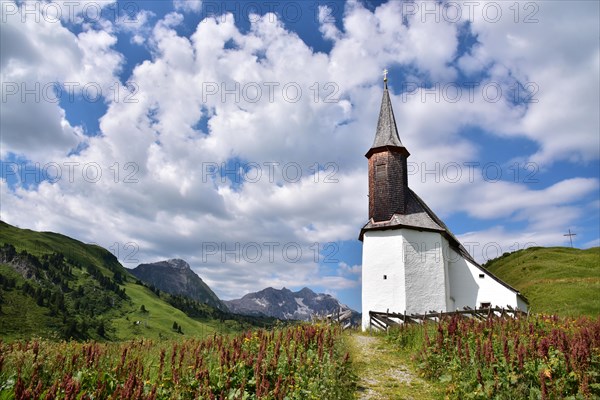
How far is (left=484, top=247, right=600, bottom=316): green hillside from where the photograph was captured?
3650 cm

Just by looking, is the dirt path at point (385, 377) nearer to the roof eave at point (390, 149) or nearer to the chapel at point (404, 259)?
the chapel at point (404, 259)

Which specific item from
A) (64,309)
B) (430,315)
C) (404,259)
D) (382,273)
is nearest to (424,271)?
(404,259)

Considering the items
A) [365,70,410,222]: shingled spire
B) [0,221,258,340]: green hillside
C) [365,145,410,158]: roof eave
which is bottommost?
[0,221,258,340]: green hillside

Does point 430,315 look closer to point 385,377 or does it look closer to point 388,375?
point 388,375

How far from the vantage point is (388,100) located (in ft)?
112

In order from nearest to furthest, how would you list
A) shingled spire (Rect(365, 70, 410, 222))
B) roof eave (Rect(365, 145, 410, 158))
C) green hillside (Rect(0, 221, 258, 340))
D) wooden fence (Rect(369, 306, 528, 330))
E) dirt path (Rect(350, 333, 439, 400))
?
1. dirt path (Rect(350, 333, 439, 400))
2. wooden fence (Rect(369, 306, 528, 330))
3. shingled spire (Rect(365, 70, 410, 222))
4. roof eave (Rect(365, 145, 410, 158))
5. green hillside (Rect(0, 221, 258, 340))

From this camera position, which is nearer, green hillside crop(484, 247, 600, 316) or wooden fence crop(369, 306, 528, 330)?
wooden fence crop(369, 306, 528, 330)

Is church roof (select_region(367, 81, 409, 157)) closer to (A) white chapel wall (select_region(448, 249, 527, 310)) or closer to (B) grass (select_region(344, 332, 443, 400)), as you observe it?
(A) white chapel wall (select_region(448, 249, 527, 310))

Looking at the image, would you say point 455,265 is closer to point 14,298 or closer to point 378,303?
point 378,303

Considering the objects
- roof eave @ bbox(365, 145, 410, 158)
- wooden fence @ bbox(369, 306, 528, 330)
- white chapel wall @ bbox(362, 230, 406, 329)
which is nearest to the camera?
wooden fence @ bbox(369, 306, 528, 330)

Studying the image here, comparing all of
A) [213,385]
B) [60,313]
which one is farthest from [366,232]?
[60,313]

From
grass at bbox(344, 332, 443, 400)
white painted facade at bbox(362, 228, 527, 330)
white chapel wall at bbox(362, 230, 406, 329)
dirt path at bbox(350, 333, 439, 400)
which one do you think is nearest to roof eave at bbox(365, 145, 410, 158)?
white painted facade at bbox(362, 228, 527, 330)

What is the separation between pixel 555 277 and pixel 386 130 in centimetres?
3291

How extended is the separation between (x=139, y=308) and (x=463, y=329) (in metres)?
207
